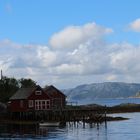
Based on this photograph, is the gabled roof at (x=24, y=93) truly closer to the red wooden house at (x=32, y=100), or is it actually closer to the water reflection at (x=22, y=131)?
the red wooden house at (x=32, y=100)

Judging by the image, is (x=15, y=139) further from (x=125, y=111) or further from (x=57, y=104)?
(x=125, y=111)

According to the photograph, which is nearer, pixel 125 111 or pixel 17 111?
pixel 17 111

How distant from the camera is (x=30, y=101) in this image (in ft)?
360

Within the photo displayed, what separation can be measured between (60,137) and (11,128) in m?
24.7

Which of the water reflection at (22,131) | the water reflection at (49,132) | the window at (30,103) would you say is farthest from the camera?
the window at (30,103)

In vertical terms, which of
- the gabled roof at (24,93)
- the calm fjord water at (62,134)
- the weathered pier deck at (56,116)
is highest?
the gabled roof at (24,93)

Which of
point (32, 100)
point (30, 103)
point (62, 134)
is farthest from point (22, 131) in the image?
point (30, 103)

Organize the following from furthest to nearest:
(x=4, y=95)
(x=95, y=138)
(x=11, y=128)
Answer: (x=4, y=95) → (x=11, y=128) → (x=95, y=138)

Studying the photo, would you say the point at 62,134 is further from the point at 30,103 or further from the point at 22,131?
the point at 30,103

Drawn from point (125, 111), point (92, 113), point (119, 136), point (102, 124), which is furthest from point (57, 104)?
point (125, 111)

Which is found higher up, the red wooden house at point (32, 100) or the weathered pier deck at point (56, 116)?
the red wooden house at point (32, 100)

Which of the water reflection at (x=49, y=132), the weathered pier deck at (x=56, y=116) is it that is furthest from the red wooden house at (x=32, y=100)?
the water reflection at (x=49, y=132)

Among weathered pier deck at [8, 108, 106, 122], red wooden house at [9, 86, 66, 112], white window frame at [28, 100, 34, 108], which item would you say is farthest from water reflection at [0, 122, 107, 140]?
white window frame at [28, 100, 34, 108]

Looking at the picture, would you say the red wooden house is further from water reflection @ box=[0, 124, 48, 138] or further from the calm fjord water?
the calm fjord water
